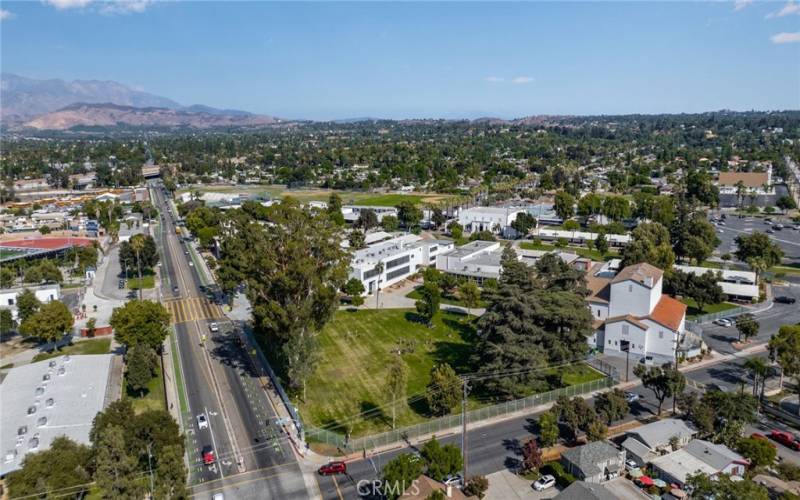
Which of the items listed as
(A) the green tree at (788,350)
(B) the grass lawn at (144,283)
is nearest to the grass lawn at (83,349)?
(B) the grass lawn at (144,283)

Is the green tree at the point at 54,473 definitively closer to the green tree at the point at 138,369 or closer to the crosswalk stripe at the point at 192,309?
the green tree at the point at 138,369

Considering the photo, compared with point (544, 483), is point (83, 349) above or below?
below

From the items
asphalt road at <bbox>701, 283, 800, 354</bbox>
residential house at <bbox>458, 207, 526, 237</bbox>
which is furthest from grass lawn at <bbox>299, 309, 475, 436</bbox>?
residential house at <bbox>458, 207, 526, 237</bbox>

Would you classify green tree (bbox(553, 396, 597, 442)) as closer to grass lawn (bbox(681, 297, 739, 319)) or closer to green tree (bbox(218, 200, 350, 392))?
green tree (bbox(218, 200, 350, 392))

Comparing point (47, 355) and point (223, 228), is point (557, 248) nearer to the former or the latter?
point (223, 228)

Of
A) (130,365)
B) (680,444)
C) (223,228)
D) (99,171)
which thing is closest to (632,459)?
(680,444)

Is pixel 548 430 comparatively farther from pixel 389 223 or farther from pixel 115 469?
pixel 389 223

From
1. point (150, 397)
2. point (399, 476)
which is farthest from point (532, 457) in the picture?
point (150, 397)
